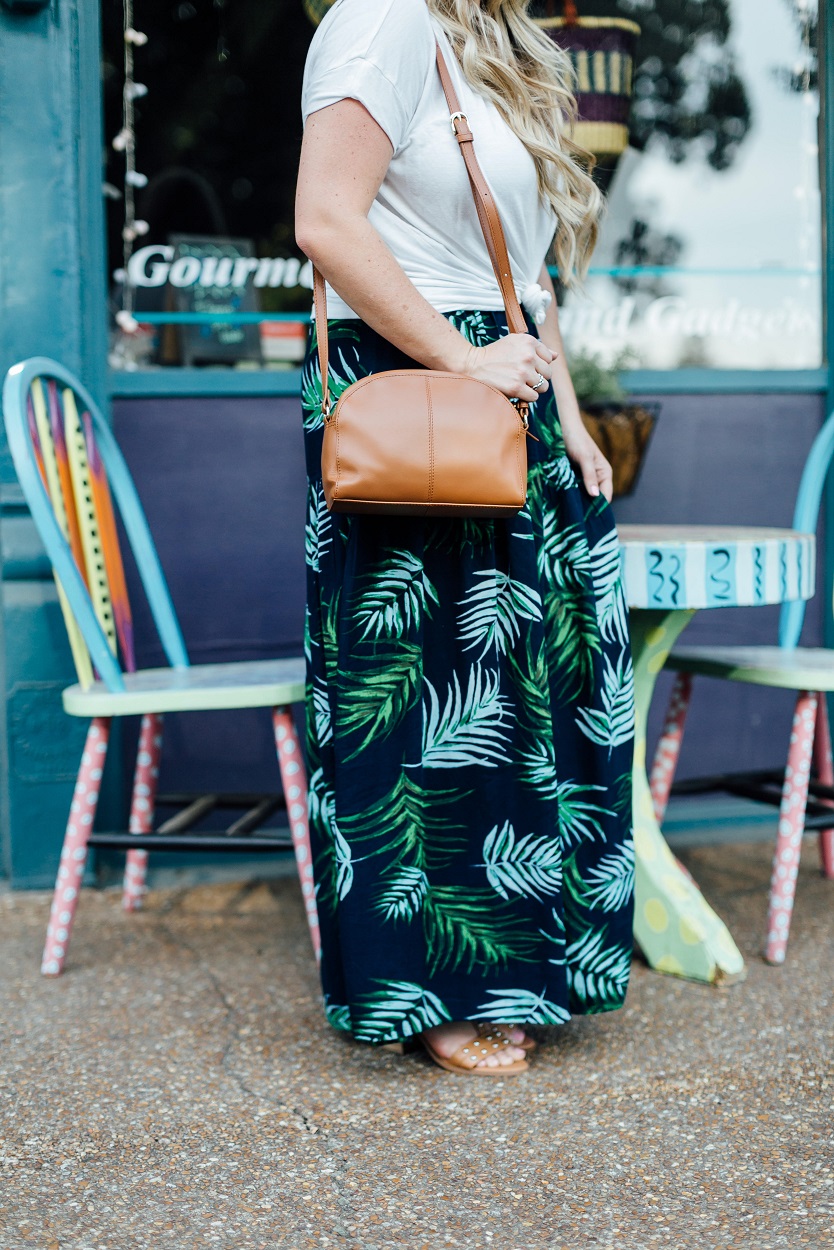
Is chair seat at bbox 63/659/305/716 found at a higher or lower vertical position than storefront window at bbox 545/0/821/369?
lower

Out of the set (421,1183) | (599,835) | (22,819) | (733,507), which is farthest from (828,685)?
(22,819)

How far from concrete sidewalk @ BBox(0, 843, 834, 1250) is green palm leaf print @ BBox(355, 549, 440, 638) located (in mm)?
665

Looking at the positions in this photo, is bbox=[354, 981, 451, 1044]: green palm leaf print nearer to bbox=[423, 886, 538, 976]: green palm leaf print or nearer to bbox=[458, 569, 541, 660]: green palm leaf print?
bbox=[423, 886, 538, 976]: green palm leaf print

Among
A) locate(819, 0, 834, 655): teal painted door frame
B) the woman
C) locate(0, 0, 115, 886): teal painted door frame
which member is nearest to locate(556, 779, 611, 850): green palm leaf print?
the woman

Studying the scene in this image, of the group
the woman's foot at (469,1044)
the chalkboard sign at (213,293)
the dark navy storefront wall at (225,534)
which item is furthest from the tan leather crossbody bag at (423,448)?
the chalkboard sign at (213,293)

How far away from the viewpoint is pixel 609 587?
71.0 inches

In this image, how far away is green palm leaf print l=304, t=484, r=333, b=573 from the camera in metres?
1.70

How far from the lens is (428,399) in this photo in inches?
58.1

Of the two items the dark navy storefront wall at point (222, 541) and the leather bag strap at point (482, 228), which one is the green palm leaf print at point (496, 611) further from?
the dark navy storefront wall at point (222, 541)

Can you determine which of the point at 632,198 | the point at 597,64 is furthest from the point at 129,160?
the point at 632,198

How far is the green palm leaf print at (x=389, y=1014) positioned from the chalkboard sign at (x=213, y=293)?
62.2 inches

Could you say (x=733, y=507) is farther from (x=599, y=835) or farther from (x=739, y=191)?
(x=599, y=835)

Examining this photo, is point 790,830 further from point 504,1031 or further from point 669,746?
point 504,1031

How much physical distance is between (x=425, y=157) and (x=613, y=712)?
85 centimetres
